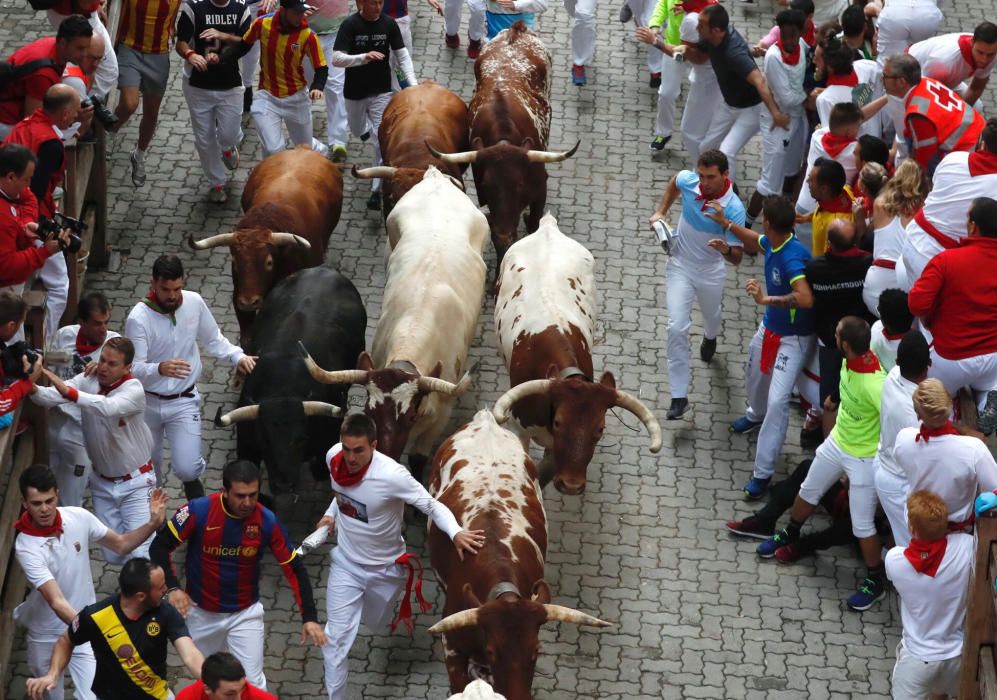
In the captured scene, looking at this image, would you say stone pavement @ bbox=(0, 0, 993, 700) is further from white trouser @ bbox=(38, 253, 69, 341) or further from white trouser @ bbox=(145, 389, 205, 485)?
white trouser @ bbox=(38, 253, 69, 341)

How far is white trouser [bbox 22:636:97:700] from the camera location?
29.7ft

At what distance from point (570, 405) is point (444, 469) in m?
1.03

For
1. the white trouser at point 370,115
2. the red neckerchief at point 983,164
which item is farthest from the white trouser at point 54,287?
the red neckerchief at point 983,164

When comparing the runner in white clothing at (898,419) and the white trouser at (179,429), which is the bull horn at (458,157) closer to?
the white trouser at (179,429)

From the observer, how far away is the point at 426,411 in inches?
438

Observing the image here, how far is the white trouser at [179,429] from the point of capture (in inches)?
433

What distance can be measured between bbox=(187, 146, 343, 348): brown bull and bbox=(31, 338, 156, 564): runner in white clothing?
5.88 feet

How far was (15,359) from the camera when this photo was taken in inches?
379

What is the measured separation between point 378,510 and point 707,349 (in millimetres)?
4826

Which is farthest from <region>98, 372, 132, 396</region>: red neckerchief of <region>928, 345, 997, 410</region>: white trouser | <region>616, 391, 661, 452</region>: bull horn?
<region>928, 345, 997, 410</region>: white trouser

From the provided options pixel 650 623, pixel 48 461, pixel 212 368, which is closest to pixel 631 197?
pixel 212 368

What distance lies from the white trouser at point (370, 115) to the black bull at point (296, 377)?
3.25 metres

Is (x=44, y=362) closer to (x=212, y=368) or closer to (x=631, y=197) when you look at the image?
(x=212, y=368)

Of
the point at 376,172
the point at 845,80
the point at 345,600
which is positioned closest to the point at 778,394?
the point at 845,80
